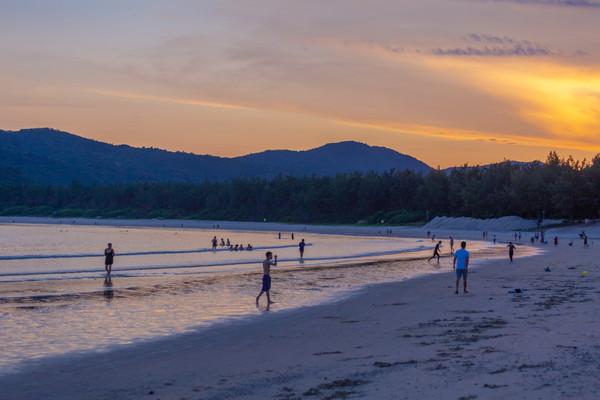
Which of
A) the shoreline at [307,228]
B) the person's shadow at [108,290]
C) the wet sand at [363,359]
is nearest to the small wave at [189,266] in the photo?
the person's shadow at [108,290]

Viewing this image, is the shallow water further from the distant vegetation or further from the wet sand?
the distant vegetation

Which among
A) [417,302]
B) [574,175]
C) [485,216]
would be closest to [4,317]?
[417,302]

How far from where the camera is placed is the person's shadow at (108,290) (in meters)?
26.3

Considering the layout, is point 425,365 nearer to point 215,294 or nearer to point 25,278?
point 215,294

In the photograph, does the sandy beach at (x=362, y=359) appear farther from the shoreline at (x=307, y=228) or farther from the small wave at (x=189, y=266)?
the shoreline at (x=307, y=228)

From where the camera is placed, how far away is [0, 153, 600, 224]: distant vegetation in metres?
98.3

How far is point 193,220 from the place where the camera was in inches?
7067

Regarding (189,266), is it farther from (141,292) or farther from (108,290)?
(141,292)

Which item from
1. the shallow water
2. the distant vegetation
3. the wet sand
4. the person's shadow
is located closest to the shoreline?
the distant vegetation

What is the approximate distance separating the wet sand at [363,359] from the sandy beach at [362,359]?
0.9 inches

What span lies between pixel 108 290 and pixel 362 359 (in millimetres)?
17879

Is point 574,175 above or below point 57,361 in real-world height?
above

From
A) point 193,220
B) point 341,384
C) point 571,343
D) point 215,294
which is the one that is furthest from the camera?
point 193,220

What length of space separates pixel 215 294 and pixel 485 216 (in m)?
92.9
